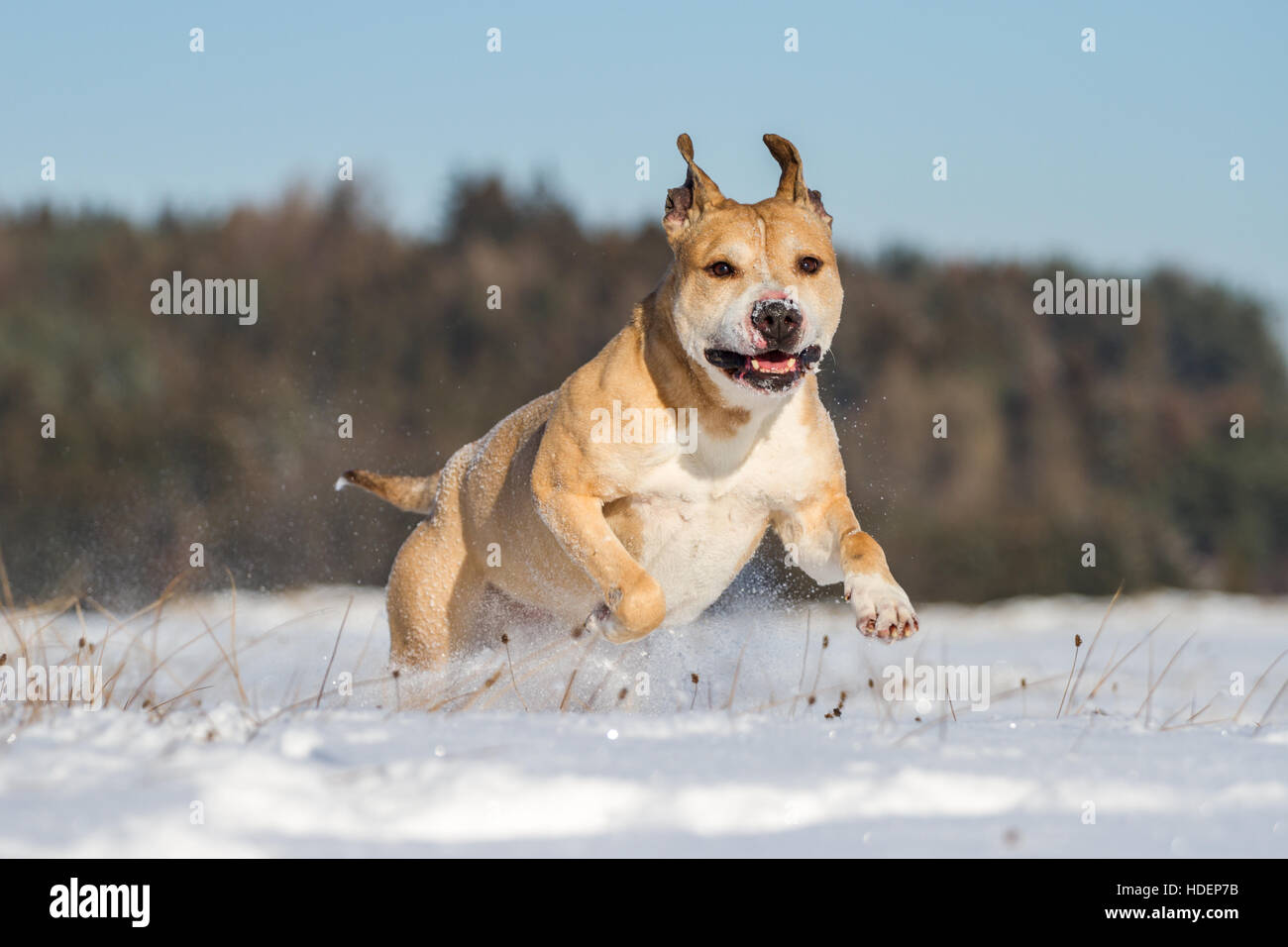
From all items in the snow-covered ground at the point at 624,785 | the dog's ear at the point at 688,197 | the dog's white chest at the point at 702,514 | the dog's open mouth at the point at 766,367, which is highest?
the dog's ear at the point at 688,197

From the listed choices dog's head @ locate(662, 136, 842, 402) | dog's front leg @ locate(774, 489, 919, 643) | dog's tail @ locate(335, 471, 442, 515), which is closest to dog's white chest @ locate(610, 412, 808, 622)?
dog's front leg @ locate(774, 489, 919, 643)

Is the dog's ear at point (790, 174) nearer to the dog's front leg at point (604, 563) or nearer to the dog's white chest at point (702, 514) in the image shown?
the dog's white chest at point (702, 514)

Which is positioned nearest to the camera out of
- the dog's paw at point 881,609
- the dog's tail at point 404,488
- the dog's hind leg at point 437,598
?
the dog's paw at point 881,609

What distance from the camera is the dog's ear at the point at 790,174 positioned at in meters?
5.39

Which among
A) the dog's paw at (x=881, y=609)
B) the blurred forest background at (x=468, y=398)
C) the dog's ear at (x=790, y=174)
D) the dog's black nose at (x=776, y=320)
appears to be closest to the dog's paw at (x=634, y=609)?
the dog's paw at (x=881, y=609)

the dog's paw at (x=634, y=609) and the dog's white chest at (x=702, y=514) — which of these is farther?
the dog's white chest at (x=702, y=514)

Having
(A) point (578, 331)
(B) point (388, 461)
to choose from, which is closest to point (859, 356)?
(A) point (578, 331)

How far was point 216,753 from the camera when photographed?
10.9 feet

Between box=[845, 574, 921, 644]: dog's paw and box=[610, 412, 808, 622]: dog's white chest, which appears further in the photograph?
box=[610, 412, 808, 622]: dog's white chest

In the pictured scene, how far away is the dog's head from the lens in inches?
188

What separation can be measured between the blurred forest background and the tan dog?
803 centimetres

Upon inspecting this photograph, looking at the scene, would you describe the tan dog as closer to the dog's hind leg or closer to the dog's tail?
the dog's hind leg
